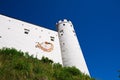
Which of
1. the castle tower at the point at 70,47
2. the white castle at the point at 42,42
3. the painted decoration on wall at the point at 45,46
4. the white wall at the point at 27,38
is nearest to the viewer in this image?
the white wall at the point at 27,38

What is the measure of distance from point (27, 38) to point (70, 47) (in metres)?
8.06

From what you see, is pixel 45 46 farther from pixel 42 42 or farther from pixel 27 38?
pixel 27 38

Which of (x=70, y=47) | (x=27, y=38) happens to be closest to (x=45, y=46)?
A: (x=27, y=38)

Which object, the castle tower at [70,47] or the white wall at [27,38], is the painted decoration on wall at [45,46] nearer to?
the white wall at [27,38]

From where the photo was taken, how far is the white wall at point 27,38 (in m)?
26.8

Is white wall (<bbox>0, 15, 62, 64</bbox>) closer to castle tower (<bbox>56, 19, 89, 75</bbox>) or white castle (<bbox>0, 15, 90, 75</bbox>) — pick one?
white castle (<bbox>0, 15, 90, 75</bbox>)

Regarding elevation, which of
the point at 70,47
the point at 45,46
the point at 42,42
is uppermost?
the point at 42,42

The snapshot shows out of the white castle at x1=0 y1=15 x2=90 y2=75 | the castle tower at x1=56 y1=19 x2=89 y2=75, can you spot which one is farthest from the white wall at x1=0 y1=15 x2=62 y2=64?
the castle tower at x1=56 y1=19 x2=89 y2=75

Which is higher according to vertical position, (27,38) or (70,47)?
(27,38)

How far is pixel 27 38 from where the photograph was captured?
94.5 ft

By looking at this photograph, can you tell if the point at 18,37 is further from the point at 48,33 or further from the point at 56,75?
the point at 56,75

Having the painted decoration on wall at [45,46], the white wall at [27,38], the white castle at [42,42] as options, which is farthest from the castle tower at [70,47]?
the painted decoration on wall at [45,46]

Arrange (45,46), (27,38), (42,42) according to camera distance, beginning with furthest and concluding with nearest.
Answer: (42,42)
(45,46)
(27,38)

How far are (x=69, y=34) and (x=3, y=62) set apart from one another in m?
20.8
